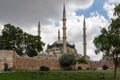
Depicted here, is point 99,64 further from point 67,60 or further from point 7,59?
point 7,59

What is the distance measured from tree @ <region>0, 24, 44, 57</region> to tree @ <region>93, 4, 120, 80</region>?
36.1m

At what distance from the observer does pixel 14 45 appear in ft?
252

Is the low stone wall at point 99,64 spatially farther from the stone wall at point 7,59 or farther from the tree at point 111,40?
the tree at point 111,40

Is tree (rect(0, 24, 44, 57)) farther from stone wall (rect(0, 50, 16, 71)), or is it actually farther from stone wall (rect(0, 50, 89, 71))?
stone wall (rect(0, 50, 16, 71))

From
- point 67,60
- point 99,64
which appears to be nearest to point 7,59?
point 67,60

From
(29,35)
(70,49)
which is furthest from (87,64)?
(70,49)

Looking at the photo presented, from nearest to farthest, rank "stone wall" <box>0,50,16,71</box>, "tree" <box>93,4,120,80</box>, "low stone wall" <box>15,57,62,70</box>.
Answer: "tree" <box>93,4,120,80</box> → "stone wall" <box>0,50,16,71</box> → "low stone wall" <box>15,57,62,70</box>

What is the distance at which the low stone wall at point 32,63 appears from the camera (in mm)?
63378

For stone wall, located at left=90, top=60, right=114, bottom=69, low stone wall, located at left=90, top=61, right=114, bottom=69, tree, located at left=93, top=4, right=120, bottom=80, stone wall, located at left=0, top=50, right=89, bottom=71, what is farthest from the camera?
low stone wall, located at left=90, top=61, right=114, bottom=69

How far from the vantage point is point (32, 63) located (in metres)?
66.9

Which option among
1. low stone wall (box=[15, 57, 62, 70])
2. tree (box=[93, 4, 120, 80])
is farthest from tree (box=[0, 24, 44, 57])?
tree (box=[93, 4, 120, 80])

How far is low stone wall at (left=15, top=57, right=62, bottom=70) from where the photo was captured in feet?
208

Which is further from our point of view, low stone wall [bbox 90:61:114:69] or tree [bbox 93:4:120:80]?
low stone wall [bbox 90:61:114:69]

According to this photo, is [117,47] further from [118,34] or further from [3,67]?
[3,67]
